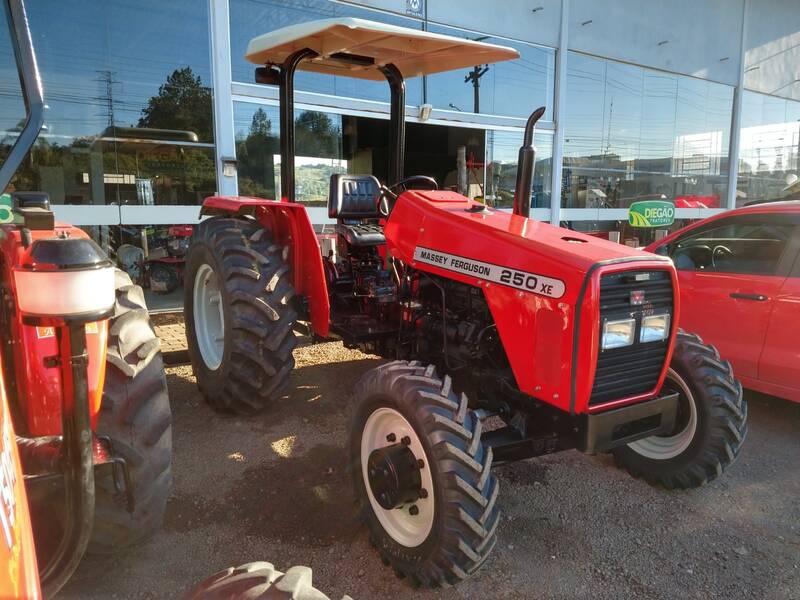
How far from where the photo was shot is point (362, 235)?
3.98 m

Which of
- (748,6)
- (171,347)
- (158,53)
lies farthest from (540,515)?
(748,6)

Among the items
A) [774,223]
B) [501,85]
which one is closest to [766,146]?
[501,85]

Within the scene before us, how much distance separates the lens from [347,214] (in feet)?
14.2

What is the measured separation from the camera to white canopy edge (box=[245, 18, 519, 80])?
3.16 meters

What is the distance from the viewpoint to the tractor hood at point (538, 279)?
2.20m

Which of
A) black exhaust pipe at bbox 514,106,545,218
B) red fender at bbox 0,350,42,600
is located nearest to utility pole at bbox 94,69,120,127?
black exhaust pipe at bbox 514,106,545,218

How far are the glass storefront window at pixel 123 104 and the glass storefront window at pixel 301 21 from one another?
401mm

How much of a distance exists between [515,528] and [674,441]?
96 cm

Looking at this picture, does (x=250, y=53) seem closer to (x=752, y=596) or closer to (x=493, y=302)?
(x=493, y=302)

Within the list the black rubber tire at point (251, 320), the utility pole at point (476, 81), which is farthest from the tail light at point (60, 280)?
the utility pole at point (476, 81)

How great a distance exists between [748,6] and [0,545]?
603 inches

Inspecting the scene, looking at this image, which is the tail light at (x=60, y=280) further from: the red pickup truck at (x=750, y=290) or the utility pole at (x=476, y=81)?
the utility pole at (x=476, y=81)

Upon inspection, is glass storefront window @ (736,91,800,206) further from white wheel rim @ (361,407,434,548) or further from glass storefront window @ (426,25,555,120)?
white wheel rim @ (361,407,434,548)

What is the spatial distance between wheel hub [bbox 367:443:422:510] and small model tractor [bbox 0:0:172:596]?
0.76m
